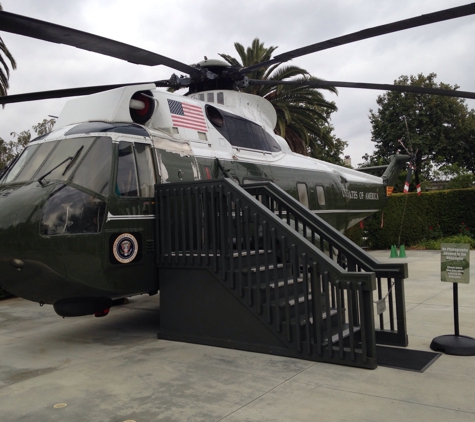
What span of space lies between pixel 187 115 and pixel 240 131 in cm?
133

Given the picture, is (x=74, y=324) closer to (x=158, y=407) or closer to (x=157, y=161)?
(x=157, y=161)

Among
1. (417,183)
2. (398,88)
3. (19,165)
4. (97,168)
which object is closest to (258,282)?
(97,168)

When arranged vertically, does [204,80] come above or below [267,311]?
above

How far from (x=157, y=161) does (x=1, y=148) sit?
26.6 meters

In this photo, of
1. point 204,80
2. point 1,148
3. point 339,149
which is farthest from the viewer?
point 339,149

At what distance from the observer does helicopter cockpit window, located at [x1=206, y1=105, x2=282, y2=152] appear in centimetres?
812

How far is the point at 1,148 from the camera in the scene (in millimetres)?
29297

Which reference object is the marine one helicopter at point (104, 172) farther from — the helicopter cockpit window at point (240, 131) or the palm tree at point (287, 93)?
the palm tree at point (287, 93)

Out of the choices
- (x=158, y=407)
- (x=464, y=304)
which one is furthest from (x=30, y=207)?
(x=464, y=304)

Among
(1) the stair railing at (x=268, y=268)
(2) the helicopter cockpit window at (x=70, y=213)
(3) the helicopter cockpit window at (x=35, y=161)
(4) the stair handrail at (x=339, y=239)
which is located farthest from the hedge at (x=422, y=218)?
(2) the helicopter cockpit window at (x=70, y=213)

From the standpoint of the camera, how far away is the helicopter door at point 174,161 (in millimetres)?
6625

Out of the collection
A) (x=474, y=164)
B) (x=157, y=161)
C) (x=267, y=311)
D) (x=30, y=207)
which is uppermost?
(x=474, y=164)

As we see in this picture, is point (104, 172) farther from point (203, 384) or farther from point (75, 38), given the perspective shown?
point (203, 384)

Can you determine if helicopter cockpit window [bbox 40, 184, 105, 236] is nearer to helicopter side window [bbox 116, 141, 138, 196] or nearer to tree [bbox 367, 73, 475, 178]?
helicopter side window [bbox 116, 141, 138, 196]
